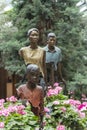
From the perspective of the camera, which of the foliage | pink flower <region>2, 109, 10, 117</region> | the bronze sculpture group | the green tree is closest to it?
the foliage

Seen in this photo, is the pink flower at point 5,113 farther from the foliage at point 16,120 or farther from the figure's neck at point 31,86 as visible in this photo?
the figure's neck at point 31,86

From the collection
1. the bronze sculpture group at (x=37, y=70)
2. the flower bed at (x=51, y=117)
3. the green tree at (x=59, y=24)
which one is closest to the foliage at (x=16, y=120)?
the flower bed at (x=51, y=117)

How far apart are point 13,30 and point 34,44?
5080 millimetres

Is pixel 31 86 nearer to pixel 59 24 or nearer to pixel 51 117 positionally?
pixel 51 117

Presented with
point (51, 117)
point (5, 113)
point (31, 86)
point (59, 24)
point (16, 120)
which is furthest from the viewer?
point (59, 24)

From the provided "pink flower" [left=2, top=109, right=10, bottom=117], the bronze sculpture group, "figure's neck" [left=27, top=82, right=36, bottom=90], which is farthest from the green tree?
"pink flower" [left=2, top=109, right=10, bottom=117]

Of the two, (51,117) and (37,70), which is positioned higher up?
(37,70)

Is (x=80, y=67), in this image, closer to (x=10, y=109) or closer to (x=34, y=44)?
(x=34, y=44)

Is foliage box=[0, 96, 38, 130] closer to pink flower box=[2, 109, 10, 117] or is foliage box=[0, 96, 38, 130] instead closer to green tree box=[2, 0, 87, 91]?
pink flower box=[2, 109, 10, 117]

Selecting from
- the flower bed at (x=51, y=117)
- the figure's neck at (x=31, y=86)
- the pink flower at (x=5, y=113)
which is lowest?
the flower bed at (x=51, y=117)

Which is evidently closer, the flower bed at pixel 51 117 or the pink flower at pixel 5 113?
the flower bed at pixel 51 117

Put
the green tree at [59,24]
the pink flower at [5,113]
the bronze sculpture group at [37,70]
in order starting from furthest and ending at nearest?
the green tree at [59,24] → the bronze sculpture group at [37,70] → the pink flower at [5,113]

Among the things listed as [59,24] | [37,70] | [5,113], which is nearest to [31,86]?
[37,70]

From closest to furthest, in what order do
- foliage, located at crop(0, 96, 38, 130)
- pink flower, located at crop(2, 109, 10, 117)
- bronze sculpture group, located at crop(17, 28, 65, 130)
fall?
1. foliage, located at crop(0, 96, 38, 130)
2. pink flower, located at crop(2, 109, 10, 117)
3. bronze sculpture group, located at crop(17, 28, 65, 130)
